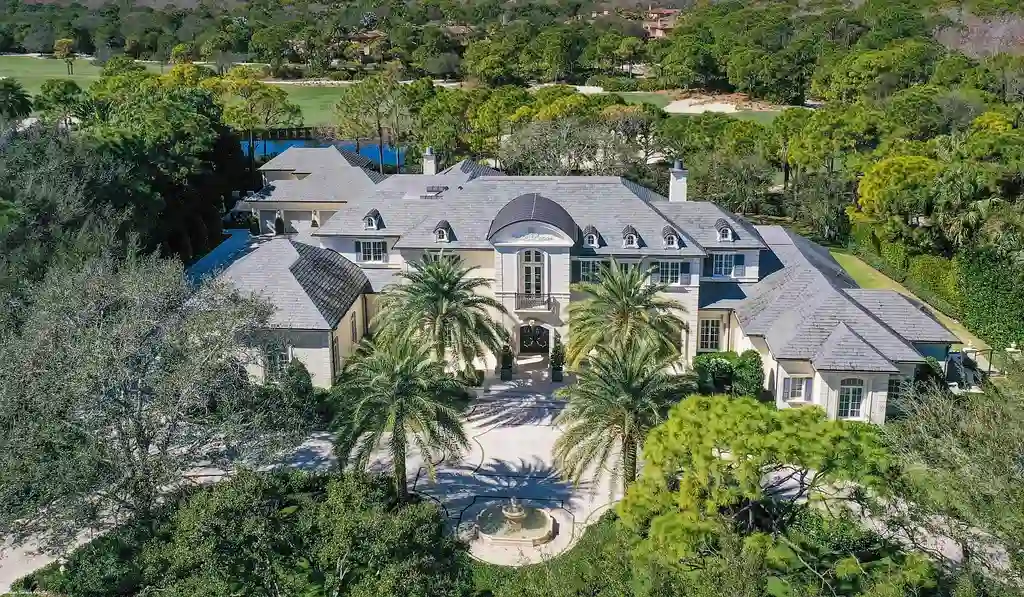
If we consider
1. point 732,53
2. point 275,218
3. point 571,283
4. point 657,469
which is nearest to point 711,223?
point 571,283

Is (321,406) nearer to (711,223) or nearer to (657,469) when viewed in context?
(657,469)

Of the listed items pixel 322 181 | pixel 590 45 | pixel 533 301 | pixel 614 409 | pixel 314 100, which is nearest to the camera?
pixel 614 409

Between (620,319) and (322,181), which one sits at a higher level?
(322,181)

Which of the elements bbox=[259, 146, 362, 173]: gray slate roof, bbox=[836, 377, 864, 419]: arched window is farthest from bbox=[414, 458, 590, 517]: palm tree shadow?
bbox=[259, 146, 362, 173]: gray slate roof

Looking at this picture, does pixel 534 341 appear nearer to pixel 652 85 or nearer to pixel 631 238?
pixel 631 238

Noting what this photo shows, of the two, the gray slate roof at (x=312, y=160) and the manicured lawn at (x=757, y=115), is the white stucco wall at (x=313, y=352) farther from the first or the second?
the manicured lawn at (x=757, y=115)

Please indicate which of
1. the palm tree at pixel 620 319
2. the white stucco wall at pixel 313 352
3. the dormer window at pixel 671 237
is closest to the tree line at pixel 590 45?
the dormer window at pixel 671 237

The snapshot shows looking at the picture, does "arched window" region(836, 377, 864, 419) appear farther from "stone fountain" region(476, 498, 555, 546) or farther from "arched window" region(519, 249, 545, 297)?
"arched window" region(519, 249, 545, 297)

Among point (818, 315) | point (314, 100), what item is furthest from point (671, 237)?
point (314, 100)
